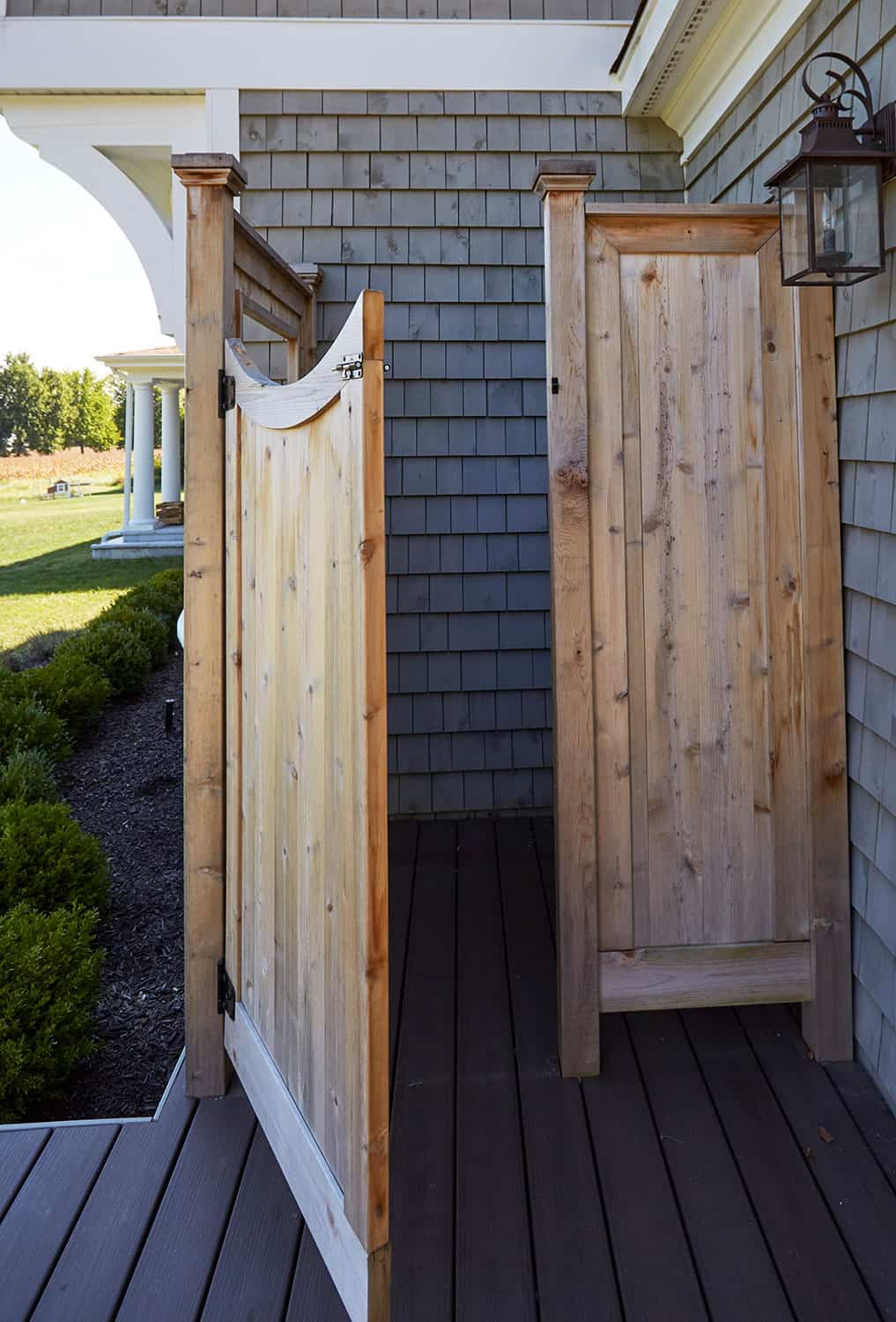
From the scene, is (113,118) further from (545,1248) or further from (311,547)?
(545,1248)

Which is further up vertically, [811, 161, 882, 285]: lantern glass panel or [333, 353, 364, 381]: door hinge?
[811, 161, 882, 285]: lantern glass panel

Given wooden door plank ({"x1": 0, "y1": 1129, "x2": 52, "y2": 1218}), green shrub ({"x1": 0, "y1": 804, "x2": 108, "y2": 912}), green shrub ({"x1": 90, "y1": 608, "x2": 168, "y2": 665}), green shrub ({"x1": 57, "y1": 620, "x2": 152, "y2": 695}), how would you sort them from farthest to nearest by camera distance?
1. green shrub ({"x1": 90, "y1": 608, "x2": 168, "y2": 665})
2. green shrub ({"x1": 57, "y1": 620, "x2": 152, "y2": 695})
3. green shrub ({"x1": 0, "y1": 804, "x2": 108, "y2": 912})
4. wooden door plank ({"x1": 0, "y1": 1129, "x2": 52, "y2": 1218})

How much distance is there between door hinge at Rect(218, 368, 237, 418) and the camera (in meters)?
2.03

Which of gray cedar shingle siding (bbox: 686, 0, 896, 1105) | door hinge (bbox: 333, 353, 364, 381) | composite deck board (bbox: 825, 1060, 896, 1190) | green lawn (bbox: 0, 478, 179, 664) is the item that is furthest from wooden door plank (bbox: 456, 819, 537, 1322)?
green lawn (bbox: 0, 478, 179, 664)

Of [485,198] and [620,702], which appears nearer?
[620,702]

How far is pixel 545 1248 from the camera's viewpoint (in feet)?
5.43

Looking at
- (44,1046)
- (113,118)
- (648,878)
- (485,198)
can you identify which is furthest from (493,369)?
(44,1046)

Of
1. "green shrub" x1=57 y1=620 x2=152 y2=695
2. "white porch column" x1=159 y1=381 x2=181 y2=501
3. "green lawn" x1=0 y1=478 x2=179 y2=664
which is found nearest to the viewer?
"green shrub" x1=57 y1=620 x2=152 y2=695

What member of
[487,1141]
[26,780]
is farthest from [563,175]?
[26,780]

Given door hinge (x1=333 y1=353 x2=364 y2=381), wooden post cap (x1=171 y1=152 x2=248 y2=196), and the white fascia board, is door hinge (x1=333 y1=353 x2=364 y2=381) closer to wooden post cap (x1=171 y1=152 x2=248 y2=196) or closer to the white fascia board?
wooden post cap (x1=171 y1=152 x2=248 y2=196)

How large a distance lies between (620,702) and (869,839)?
0.58 m

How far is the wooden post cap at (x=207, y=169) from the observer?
1979mm

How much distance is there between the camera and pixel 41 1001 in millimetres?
2195

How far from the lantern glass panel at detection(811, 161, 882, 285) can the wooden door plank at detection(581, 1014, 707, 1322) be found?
5.48ft
